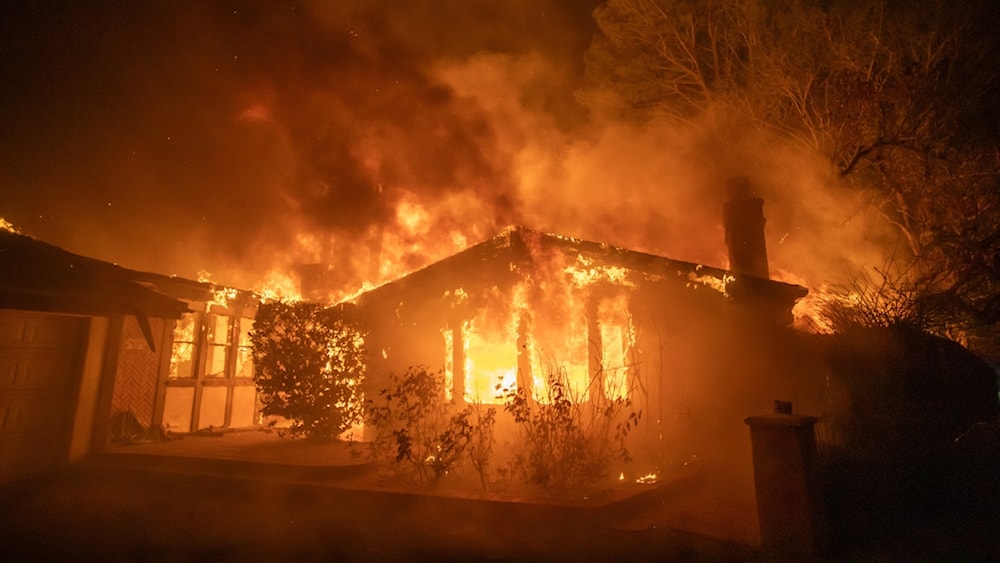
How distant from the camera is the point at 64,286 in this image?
995 centimetres

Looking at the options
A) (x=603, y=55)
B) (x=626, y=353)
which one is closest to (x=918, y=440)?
(x=626, y=353)

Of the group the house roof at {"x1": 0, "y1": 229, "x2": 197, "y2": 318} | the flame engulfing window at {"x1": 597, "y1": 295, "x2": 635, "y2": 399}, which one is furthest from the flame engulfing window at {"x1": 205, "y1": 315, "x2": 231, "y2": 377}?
the flame engulfing window at {"x1": 597, "y1": 295, "x2": 635, "y2": 399}

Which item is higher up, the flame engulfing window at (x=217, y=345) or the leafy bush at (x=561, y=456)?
the flame engulfing window at (x=217, y=345)

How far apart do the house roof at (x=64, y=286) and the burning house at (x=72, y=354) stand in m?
0.02

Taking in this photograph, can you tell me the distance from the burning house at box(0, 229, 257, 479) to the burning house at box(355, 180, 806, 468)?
4.49m

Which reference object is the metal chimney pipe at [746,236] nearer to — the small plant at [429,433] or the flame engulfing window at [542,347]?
the flame engulfing window at [542,347]

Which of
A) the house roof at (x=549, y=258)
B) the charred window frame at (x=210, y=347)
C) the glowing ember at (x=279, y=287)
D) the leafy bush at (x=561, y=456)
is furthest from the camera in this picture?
the glowing ember at (x=279, y=287)

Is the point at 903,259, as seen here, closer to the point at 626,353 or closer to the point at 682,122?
the point at 682,122

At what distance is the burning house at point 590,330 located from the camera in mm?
10195

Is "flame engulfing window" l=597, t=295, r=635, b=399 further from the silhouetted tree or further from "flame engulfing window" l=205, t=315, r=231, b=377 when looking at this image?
"flame engulfing window" l=205, t=315, r=231, b=377

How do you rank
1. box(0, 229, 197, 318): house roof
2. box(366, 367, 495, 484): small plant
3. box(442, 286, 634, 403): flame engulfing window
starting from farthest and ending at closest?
box(442, 286, 634, 403): flame engulfing window
box(0, 229, 197, 318): house roof
box(366, 367, 495, 484): small plant

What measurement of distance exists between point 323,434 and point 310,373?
1205 mm

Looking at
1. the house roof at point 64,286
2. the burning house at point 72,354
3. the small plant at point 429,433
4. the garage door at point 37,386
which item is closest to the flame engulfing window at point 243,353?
the burning house at point 72,354

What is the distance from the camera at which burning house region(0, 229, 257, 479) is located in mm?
9688
